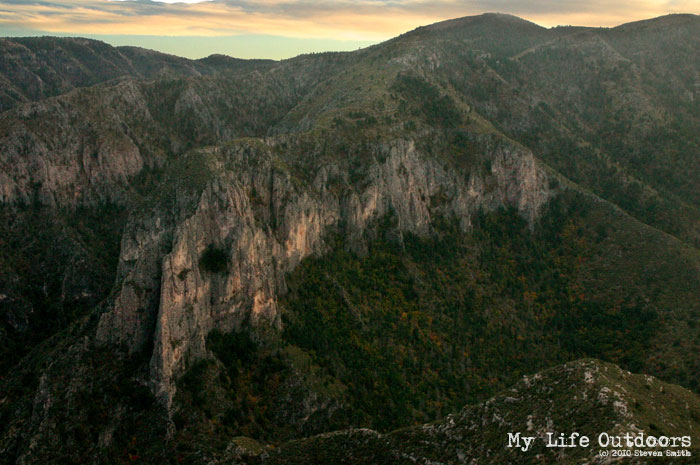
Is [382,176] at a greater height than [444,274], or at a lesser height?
greater

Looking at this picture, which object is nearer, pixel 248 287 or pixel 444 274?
pixel 248 287

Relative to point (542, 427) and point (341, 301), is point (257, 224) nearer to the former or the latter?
point (341, 301)

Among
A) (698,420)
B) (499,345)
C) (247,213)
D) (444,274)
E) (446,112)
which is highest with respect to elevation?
(446,112)

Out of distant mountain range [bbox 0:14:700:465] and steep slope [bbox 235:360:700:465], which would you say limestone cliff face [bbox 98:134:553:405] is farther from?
steep slope [bbox 235:360:700:465]

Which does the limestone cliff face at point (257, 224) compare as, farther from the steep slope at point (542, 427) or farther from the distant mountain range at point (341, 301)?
the steep slope at point (542, 427)

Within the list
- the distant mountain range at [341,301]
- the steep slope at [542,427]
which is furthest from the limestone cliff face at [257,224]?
the steep slope at [542,427]

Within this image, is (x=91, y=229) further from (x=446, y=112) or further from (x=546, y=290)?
(x=546, y=290)

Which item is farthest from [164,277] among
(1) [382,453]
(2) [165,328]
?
(1) [382,453]
